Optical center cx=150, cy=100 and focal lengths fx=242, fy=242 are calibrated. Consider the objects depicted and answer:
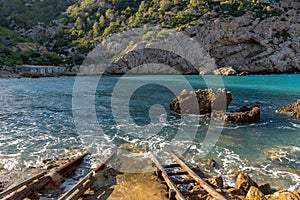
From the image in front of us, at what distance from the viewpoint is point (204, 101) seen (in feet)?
64.7

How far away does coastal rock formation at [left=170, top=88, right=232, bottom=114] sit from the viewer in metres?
19.5

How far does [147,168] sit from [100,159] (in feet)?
7.73

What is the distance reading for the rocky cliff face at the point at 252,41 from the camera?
78.8m

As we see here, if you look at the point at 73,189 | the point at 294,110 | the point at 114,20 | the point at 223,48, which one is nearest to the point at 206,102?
the point at 294,110

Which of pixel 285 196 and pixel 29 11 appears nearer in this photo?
pixel 285 196

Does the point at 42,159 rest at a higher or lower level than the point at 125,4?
lower

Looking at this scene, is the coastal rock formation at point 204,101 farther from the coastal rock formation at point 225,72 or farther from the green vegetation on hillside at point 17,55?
the green vegetation on hillside at point 17,55

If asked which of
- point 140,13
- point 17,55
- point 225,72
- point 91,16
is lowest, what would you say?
point 225,72

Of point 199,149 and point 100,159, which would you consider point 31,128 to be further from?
point 199,149

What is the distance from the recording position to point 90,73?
7850 cm

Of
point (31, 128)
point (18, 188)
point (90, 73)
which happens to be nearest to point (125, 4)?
point (90, 73)

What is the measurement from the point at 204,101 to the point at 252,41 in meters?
72.6

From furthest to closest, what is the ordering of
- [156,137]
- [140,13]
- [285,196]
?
[140,13] < [156,137] < [285,196]

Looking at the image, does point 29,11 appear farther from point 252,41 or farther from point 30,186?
point 30,186
